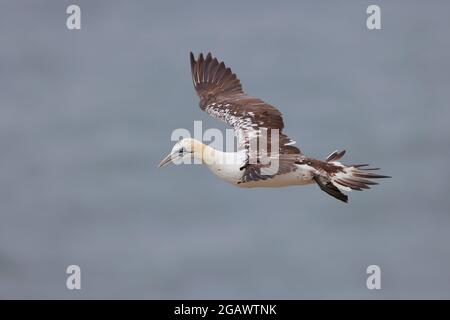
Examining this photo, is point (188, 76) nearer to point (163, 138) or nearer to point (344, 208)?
point (163, 138)

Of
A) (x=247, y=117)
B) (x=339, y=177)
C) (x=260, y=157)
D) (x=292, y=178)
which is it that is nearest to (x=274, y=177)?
(x=292, y=178)

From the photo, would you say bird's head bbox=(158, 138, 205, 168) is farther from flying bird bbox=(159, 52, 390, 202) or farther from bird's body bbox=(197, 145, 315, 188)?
bird's body bbox=(197, 145, 315, 188)

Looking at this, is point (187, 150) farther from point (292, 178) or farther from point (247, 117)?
point (292, 178)

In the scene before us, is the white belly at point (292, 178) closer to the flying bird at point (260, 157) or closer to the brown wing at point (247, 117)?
the flying bird at point (260, 157)

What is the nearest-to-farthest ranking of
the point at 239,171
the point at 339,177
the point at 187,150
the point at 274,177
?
the point at 274,177
the point at 339,177
the point at 239,171
the point at 187,150

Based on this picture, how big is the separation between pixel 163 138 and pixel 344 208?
7.19 metres

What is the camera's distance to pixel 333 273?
53938mm

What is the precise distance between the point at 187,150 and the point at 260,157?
5.45ft

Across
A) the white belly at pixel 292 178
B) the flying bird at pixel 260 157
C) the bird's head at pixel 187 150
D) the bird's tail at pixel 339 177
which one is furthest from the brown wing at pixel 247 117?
the bird's head at pixel 187 150

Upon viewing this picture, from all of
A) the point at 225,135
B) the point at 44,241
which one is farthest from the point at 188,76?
the point at 225,135

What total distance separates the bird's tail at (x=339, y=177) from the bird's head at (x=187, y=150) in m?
2.37

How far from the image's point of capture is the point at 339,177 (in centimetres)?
3058

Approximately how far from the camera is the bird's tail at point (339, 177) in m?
30.4

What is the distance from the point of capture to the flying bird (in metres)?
30.5
